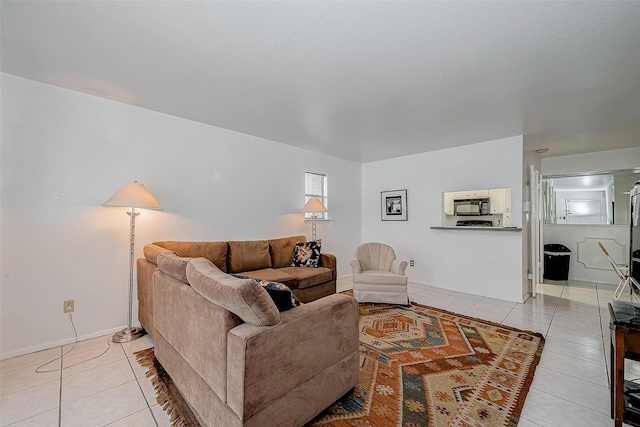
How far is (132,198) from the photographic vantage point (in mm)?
2512

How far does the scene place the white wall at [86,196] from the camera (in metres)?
2.30

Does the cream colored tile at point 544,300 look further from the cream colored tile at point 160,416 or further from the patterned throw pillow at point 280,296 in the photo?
the cream colored tile at point 160,416

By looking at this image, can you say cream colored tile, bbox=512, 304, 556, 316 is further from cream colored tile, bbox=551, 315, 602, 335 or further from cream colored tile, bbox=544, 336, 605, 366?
cream colored tile, bbox=544, 336, 605, 366

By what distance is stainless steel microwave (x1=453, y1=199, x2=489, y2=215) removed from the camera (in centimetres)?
419

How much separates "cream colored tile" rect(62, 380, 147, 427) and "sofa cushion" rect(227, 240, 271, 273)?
159 centimetres

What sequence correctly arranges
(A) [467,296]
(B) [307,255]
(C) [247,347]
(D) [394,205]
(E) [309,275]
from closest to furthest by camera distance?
(C) [247,347]
(E) [309,275]
(B) [307,255]
(A) [467,296]
(D) [394,205]

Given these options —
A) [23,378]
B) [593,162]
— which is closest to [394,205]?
[593,162]

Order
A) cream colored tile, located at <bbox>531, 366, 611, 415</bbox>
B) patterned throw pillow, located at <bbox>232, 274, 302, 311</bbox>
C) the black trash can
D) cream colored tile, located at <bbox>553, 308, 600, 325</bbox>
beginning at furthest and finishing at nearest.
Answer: the black trash can < cream colored tile, located at <bbox>553, 308, 600, 325</bbox> < cream colored tile, located at <bbox>531, 366, 611, 415</bbox> < patterned throw pillow, located at <bbox>232, 274, 302, 311</bbox>

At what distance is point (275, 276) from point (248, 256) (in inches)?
20.2

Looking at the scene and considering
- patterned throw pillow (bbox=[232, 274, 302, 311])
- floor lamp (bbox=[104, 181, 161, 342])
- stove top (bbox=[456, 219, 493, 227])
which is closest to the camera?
patterned throw pillow (bbox=[232, 274, 302, 311])

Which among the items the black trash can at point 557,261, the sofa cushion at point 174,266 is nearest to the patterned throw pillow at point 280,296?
the sofa cushion at point 174,266

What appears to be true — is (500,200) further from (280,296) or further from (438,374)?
(280,296)

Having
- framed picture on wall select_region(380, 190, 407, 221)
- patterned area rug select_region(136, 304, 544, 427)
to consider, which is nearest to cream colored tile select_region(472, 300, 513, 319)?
patterned area rug select_region(136, 304, 544, 427)

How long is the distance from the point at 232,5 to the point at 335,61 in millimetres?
802
